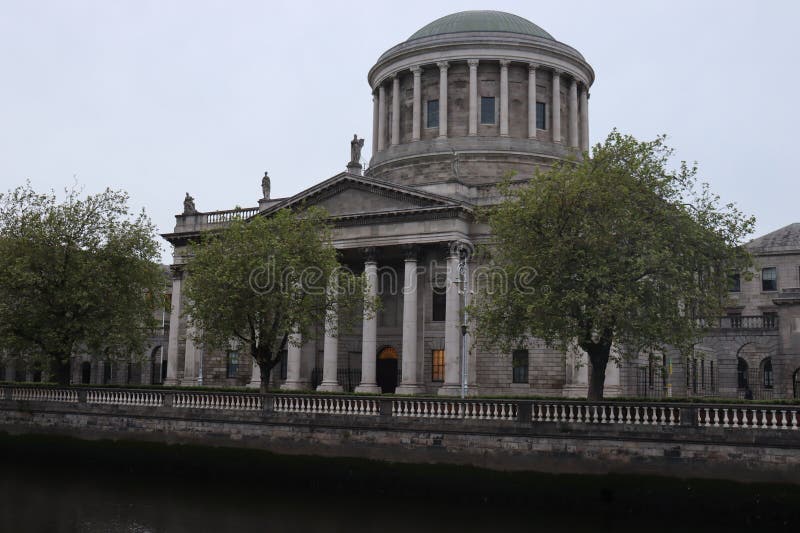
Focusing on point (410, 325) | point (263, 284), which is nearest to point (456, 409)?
point (263, 284)

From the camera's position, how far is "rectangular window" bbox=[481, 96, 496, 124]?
192 ft

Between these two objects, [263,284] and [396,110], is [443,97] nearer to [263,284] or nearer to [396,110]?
[396,110]

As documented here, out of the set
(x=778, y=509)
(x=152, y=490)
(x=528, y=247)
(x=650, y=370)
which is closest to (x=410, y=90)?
(x=650, y=370)

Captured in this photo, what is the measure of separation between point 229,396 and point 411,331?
17.0 metres

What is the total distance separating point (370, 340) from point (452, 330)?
4825mm

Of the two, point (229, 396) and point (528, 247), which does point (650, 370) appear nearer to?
point (528, 247)

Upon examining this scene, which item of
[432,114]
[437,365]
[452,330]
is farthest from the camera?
[432,114]

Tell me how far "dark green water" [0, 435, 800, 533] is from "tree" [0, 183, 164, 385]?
8.96 metres

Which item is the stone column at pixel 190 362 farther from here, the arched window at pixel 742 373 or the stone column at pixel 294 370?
the arched window at pixel 742 373

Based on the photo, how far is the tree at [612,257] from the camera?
98.2 ft

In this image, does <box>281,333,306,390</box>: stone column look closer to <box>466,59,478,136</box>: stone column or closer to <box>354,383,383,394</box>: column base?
<box>354,383,383,394</box>: column base

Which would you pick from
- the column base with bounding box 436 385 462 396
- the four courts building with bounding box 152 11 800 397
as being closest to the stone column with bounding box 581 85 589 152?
the four courts building with bounding box 152 11 800 397

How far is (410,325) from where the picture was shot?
46781 mm

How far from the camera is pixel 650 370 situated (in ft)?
161
